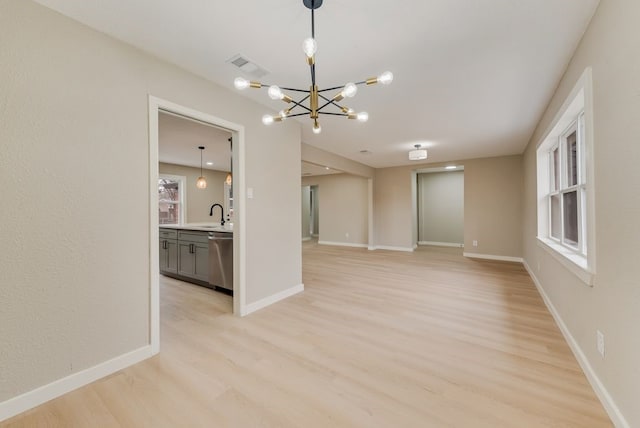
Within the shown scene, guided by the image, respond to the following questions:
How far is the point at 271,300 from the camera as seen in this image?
3297 millimetres

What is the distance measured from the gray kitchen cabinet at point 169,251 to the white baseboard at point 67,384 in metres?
2.50

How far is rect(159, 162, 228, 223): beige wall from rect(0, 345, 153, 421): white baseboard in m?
5.52

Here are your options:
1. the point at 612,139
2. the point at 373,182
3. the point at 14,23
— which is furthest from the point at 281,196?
the point at 373,182

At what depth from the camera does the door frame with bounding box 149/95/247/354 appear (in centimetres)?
216

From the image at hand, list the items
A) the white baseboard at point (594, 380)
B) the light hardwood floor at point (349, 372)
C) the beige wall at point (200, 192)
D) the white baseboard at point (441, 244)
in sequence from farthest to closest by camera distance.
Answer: the white baseboard at point (441, 244), the beige wall at point (200, 192), the light hardwood floor at point (349, 372), the white baseboard at point (594, 380)

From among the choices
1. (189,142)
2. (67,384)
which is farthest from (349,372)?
(189,142)

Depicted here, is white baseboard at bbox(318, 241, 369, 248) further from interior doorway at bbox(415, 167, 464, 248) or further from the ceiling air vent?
the ceiling air vent

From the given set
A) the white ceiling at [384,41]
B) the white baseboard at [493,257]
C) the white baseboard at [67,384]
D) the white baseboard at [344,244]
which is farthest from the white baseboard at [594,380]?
the white baseboard at [344,244]

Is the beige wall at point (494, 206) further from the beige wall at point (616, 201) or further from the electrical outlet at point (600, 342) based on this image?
the electrical outlet at point (600, 342)

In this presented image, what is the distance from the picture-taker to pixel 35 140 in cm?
162

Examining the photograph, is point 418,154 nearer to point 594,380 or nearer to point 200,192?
point 594,380

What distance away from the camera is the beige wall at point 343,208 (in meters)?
8.15

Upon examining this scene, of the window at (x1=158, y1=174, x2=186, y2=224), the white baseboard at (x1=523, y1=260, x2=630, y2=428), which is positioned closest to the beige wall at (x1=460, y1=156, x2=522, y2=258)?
the white baseboard at (x1=523, y1=260, x2=630, y2=428)

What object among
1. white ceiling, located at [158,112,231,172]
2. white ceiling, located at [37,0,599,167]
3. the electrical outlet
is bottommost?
the electrical outlet
